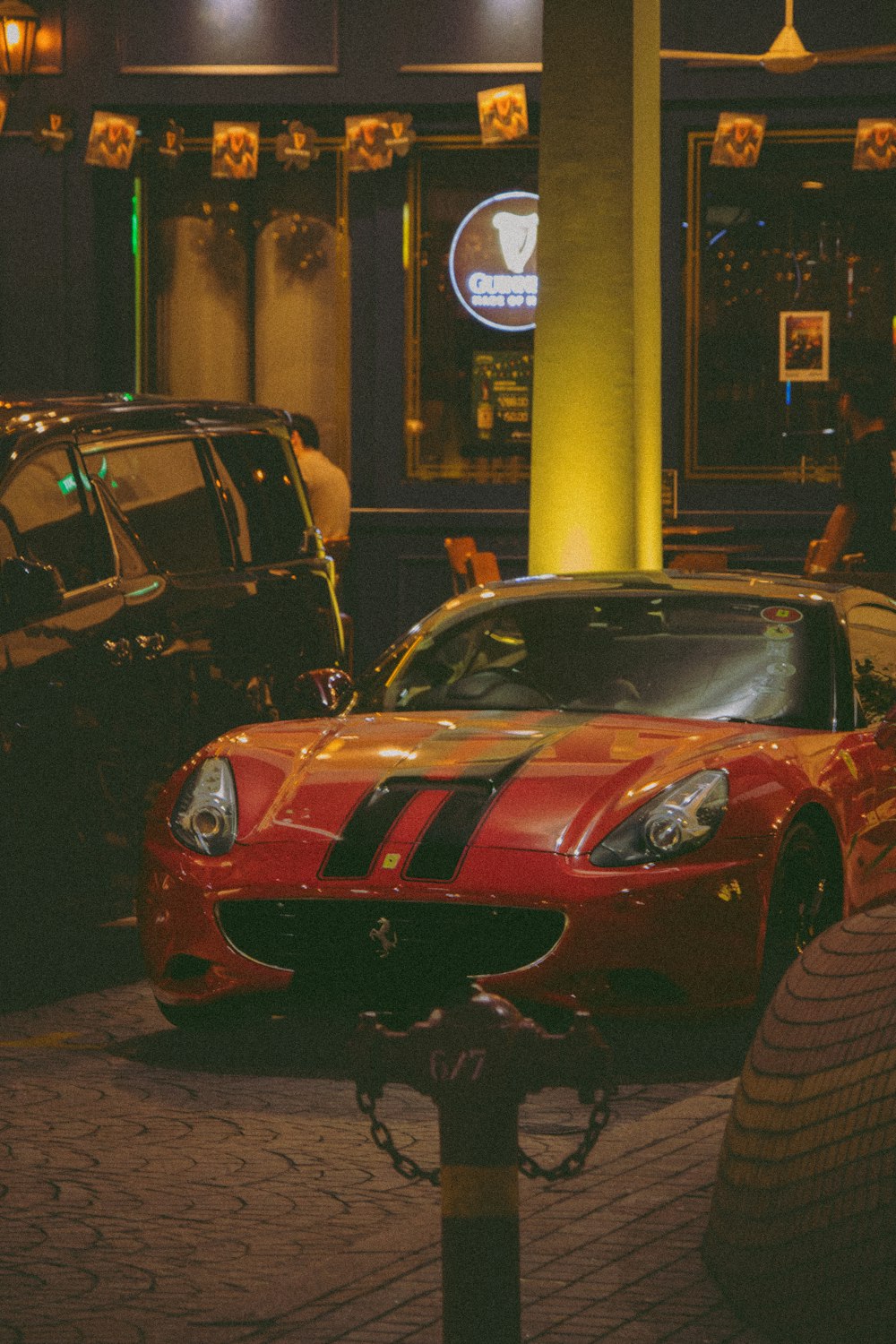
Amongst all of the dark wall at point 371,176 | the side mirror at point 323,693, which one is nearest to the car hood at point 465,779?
the side mirror at point 323,693

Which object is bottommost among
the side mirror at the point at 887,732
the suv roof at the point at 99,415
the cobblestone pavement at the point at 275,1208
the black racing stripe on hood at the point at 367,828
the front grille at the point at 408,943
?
the cobblestone pavement at the point at 275,1208

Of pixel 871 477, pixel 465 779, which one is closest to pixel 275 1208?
pixel 465 779

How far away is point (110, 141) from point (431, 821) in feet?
36.1

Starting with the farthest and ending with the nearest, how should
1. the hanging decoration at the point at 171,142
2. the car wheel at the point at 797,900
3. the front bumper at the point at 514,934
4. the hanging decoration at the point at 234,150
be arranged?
the hanging decoration at the point at 171,142 → the hanging decoration at the point at 234,150 → the car wheel at the point at 797,900 → the front bumper at the point at 514,934

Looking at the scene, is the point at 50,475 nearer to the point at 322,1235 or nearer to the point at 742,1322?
the point at 322,1235

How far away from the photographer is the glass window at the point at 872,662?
771 cm

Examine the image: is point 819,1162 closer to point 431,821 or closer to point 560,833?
point 560,833

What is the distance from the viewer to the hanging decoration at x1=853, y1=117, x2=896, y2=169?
1597cm

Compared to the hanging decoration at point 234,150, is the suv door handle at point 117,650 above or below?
below

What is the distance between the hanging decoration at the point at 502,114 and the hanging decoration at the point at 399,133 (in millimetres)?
564

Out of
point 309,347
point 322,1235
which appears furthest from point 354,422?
point 322,1235

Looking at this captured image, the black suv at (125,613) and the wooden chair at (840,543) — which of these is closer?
the black suv at (125,613)

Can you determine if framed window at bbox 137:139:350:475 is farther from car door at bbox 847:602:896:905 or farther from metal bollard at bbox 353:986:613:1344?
metal bollard at bbox 353:986:613:1344

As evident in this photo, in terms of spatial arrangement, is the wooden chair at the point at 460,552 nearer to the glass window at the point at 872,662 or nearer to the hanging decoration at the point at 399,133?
the hanging decoration at the point at 399,133
